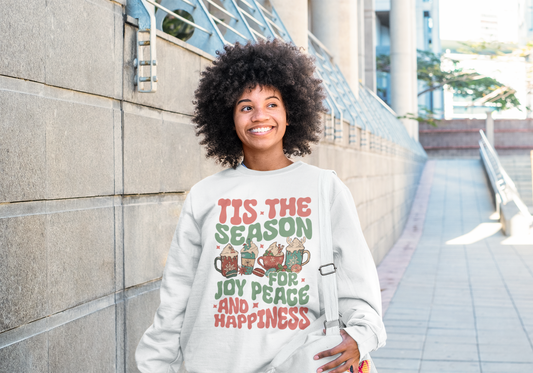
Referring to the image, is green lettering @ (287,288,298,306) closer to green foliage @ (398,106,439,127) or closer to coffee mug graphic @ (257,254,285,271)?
coffee mug graphic @ (257,254,285,271)

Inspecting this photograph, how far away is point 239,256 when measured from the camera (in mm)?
1785

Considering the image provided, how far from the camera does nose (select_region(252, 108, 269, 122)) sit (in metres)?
1.94

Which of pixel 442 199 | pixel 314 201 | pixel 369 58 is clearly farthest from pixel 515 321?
pixel 369 58

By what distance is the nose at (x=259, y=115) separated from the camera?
6.36 feet

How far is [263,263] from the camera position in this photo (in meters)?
1.76

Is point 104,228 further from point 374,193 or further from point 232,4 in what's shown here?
point 374,193

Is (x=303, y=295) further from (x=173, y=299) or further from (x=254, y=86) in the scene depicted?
(x=254, y=86)

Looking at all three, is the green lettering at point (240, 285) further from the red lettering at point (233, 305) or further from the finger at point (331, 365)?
the finger at point (331, 365)

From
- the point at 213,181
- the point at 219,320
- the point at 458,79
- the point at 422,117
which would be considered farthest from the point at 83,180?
the point at 458,79

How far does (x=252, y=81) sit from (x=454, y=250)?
36.4 feet

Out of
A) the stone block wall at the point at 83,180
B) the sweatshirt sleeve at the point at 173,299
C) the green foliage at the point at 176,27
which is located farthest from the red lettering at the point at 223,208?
the green foliage at the point at 176,27

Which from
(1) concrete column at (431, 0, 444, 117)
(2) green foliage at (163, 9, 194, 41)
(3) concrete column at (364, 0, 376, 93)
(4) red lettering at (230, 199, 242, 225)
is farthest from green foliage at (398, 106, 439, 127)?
(1) concrete column at (431, 0, 444, 117)

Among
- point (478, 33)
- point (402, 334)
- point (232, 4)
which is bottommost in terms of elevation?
point (402, 334)

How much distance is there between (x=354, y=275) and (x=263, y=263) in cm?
24
